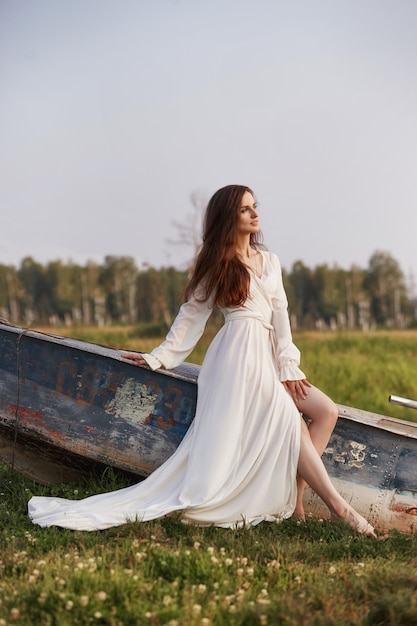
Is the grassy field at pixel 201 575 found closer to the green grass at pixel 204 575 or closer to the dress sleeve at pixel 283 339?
the green grass at pixel 204 575

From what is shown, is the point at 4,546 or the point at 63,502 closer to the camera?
the point at 4,546

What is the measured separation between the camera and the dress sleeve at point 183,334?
493 centimetres

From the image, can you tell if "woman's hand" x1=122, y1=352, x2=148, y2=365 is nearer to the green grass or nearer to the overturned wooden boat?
the overturned wooden boat

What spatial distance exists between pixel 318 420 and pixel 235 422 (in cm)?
49

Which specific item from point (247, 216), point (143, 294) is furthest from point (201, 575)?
point (143, 294)

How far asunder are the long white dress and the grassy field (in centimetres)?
11

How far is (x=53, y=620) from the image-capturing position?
2951 millimetres

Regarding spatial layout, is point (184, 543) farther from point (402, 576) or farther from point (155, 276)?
point (155, 276)

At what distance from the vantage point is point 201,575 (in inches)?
134

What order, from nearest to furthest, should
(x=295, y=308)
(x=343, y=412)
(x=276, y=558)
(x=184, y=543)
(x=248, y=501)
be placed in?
(x=276, y=558) < (x=184, y=543) < (x=248, y=501) < (x=343, y=412) < (x=295, y=308)

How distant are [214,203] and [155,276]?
3500cm

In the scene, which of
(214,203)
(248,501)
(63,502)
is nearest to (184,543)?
(248,501)

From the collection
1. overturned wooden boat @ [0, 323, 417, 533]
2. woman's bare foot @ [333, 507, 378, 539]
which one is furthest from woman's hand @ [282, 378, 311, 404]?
woman's bare foot @ [333, 507, 378, 539]

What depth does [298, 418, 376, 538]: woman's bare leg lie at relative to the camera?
4.41 meters
